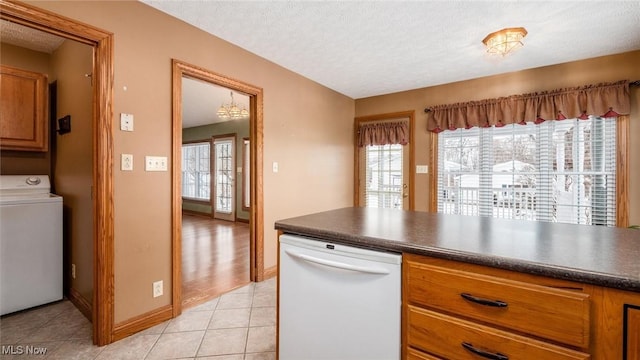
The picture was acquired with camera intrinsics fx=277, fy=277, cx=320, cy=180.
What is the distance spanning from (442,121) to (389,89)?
2.94 ft

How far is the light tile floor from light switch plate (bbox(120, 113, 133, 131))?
1.46 m

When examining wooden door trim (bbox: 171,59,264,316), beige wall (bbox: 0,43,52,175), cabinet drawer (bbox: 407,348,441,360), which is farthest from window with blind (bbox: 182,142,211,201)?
cabinet drawer (bbox: 407,348,441,360)

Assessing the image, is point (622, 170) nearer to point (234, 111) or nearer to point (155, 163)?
point (155, 163)

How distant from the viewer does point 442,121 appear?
3.80 metres

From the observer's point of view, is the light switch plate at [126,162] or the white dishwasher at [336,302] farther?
the light switch plate at [126,162]

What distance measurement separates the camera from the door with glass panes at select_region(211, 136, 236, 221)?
21.7ft

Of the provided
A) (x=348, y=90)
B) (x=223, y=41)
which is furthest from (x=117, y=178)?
(x=348, y=90)

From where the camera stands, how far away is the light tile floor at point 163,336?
5.73ft

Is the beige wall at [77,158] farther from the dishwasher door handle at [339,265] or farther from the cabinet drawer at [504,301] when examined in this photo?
the cabinet drawer at [504,301]

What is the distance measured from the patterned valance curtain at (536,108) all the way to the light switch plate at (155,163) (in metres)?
3.33

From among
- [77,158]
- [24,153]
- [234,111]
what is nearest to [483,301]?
[77,158]

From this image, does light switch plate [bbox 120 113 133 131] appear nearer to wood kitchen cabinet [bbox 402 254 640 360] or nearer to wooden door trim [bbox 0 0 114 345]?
wooden door trim [bbox 0 0 114 345]

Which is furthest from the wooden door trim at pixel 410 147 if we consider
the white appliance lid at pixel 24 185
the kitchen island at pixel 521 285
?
the white appliance lid at pixel 24 185

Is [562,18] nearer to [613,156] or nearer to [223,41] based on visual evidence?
[613,156]
